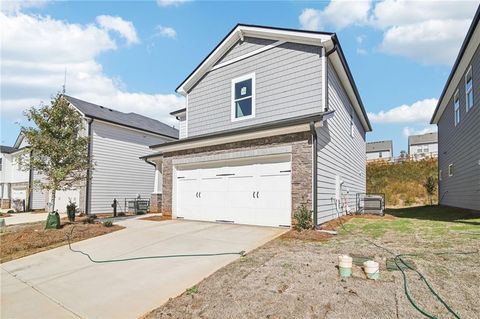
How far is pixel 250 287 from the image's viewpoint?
457cm

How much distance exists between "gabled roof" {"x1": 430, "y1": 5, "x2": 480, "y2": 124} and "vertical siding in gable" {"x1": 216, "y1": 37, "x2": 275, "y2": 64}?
22.5 feet

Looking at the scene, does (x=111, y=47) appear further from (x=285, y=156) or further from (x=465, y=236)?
A: (x=465, y=236)

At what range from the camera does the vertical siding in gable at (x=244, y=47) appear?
1184 cm

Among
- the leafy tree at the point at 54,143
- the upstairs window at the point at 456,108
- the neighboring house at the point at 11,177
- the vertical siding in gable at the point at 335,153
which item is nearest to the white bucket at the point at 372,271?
the vertical siding in gable at the point at 335,153

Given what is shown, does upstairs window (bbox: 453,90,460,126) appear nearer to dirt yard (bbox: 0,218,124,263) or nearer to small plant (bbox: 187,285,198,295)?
small plant (bbox: 187,285,198,295)

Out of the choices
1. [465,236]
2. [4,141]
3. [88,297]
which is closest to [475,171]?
[465,236]

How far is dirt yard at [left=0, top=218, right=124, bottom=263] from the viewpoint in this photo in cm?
834

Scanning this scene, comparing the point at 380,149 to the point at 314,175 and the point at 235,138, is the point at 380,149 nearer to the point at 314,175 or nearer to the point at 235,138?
the point at 235,138

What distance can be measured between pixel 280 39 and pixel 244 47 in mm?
1796

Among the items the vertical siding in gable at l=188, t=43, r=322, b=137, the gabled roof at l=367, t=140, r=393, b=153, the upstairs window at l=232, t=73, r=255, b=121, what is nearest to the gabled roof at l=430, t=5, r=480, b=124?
the vertical siding in gable at l=188, t=43, r=322, b=137

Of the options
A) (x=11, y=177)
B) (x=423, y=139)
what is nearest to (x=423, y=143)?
(x=423, y=139)

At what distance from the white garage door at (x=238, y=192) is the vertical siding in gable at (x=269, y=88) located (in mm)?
1981

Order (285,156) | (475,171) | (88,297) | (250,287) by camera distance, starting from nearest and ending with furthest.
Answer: (250,287), (88,297), (285,156), (475,171)

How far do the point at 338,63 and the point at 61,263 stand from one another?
35.7 feet
